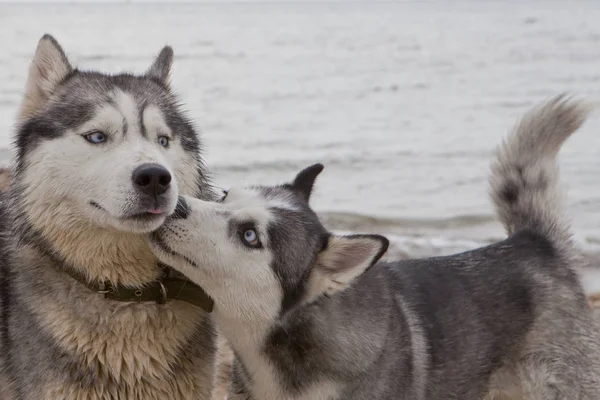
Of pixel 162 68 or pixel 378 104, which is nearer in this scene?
pixel 162 68

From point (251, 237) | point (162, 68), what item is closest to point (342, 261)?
point (251, 237)

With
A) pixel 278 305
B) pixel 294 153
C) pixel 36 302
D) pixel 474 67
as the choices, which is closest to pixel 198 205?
pixel 278 305

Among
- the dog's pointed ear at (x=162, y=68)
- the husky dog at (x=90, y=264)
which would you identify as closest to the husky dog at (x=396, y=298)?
the husky dog at (x=90, y=264)

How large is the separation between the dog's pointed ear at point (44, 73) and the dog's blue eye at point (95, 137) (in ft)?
1.63

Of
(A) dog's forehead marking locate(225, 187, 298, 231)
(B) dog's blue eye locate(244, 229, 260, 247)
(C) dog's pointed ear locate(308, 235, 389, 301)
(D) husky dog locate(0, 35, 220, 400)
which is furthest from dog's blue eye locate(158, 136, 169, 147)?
(C) dog's pointed ear locate(308, 235, 389, 301)

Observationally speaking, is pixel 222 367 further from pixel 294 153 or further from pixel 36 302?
pixel 294 153

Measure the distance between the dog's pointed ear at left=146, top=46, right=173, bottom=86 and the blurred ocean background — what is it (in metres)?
0.40

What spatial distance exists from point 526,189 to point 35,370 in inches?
116

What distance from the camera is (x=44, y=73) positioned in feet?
13.0

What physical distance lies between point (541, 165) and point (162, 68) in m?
2.31

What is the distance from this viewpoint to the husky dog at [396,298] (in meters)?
3.71

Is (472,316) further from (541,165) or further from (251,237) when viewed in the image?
(251,237)

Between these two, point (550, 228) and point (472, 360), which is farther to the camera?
Result: point (550, 228)

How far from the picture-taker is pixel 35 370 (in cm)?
362
